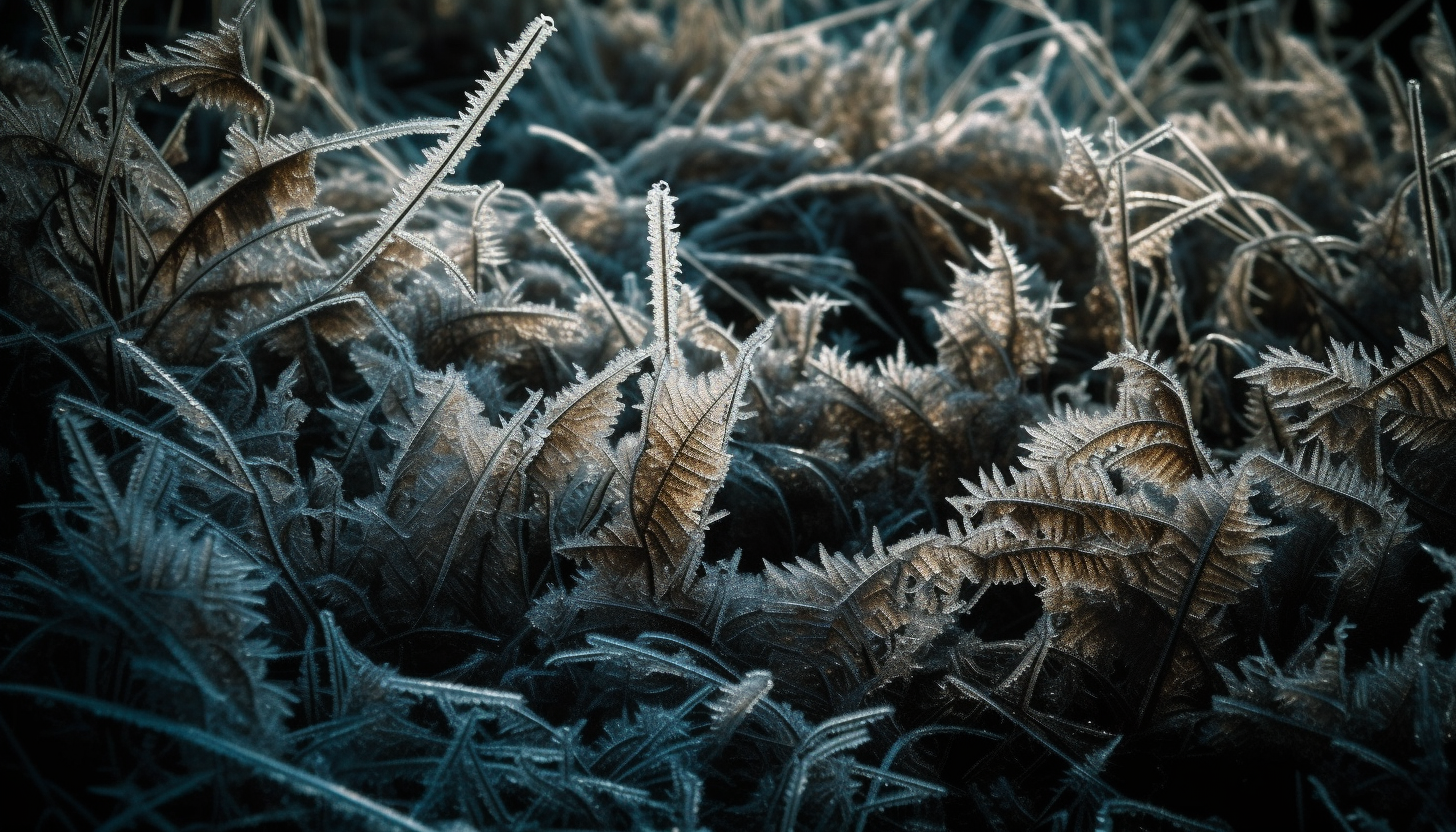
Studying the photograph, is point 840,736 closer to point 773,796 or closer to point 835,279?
point 773,796

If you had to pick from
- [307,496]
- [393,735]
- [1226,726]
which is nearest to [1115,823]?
[1226,726]

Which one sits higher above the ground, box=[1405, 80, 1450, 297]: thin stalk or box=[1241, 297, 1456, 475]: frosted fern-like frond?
box=[1405, 80, 1450, 297]: thin stalk

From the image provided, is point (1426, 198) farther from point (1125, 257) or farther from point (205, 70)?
point (205, 70)

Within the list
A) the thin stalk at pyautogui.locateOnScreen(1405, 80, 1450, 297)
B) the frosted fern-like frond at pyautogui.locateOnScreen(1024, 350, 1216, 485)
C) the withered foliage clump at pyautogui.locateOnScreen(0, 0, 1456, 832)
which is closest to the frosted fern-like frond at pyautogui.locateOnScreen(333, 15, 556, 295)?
the withered foliage clump at pyautogui.locateOnScreen(0, 0, 1456, 832)

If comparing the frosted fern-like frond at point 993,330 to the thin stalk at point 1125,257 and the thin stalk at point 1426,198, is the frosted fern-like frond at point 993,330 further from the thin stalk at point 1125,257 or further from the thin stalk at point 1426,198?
the thin stalk at point 1426,198

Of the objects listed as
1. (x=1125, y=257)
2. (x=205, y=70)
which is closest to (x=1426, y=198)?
(x=1125, y=257)

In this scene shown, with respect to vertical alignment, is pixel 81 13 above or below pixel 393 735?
above

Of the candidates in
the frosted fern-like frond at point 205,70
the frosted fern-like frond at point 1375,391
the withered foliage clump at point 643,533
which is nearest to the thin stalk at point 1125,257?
the withered foliage clump at point 643,533

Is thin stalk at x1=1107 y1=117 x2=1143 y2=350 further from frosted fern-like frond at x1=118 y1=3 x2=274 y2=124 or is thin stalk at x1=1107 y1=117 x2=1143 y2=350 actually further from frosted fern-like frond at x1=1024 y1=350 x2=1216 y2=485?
frosted fern-like frond at x1=118 y1=3 x2=274 y2=124
